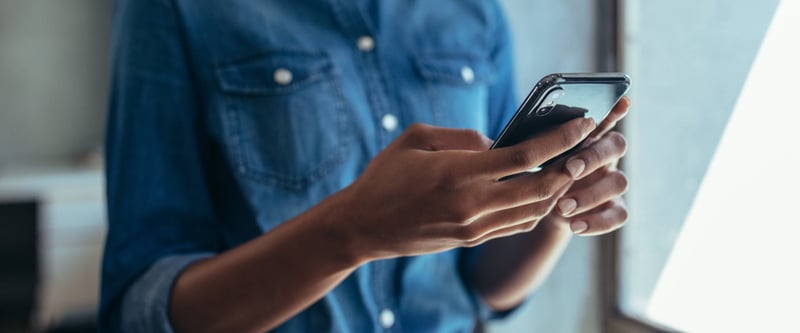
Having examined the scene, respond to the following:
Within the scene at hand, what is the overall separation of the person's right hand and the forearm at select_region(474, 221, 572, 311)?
16cm

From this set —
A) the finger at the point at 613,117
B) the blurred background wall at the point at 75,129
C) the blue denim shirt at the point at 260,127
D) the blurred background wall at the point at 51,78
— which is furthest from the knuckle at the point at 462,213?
the blurred background wall at the point at 51,78

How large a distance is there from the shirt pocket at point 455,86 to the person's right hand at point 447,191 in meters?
0.23

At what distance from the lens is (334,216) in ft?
1.34

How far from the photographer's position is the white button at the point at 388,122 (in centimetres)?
59

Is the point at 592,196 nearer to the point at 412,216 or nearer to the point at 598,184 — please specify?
the point at 598,184

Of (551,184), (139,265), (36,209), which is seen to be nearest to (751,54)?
(551,184)

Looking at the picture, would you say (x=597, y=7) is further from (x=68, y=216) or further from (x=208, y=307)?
(x=68, y=216)

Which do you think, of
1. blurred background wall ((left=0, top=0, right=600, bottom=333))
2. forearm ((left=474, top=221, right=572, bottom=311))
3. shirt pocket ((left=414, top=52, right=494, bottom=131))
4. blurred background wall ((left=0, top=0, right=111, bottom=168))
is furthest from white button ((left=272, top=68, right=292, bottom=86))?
blurred background wall ((left=0, top=0, right=111, bottom=168))

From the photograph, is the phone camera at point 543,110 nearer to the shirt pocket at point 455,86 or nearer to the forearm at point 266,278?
the forearm at point 266,278

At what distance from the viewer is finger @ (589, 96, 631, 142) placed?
1.27 ft

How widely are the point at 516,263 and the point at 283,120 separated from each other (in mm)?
257

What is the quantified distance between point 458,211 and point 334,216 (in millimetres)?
95

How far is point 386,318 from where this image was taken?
1.91 ft

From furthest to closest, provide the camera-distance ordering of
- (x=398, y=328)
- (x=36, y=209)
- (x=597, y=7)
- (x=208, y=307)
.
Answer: (x=36, y=209)
(x=597, y=7)
(x=398, y=328)
(x=208, y=307)
